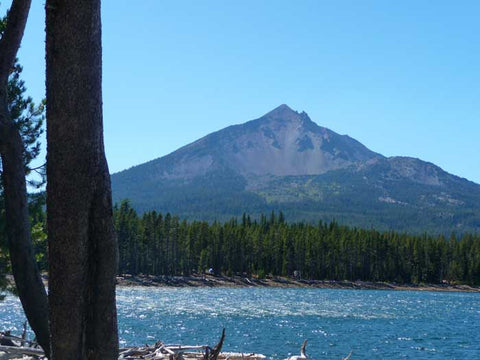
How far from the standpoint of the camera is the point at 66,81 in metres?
6.33

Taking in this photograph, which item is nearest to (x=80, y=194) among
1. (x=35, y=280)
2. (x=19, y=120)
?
(x=35, y=280)

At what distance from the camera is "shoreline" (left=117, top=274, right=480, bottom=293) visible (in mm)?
123312

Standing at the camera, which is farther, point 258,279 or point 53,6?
point 258,279

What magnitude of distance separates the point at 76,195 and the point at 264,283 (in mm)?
129527

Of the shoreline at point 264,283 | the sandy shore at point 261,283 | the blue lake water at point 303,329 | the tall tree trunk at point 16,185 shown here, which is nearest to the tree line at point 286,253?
the shoreline at point 264,283

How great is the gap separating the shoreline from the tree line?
363cm

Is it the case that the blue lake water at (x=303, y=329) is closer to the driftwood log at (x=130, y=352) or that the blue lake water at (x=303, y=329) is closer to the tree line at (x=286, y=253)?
the driftwood log at (x=130, y=352)

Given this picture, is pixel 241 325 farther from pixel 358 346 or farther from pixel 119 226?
pixel 119 226

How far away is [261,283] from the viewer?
133625 mm

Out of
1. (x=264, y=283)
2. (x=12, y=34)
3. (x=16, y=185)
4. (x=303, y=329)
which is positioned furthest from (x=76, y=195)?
(x=264, y=283)

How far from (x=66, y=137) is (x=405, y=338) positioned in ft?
147

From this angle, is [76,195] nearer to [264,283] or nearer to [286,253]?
[264,283]

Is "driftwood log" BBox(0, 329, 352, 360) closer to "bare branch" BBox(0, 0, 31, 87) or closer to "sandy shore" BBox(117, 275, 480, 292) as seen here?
"bare branch" BBox(0, 0, 31, 87)

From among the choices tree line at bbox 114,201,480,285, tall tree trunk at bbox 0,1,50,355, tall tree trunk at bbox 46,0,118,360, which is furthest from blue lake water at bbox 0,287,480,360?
tree line at bbox 114,201,480,285
